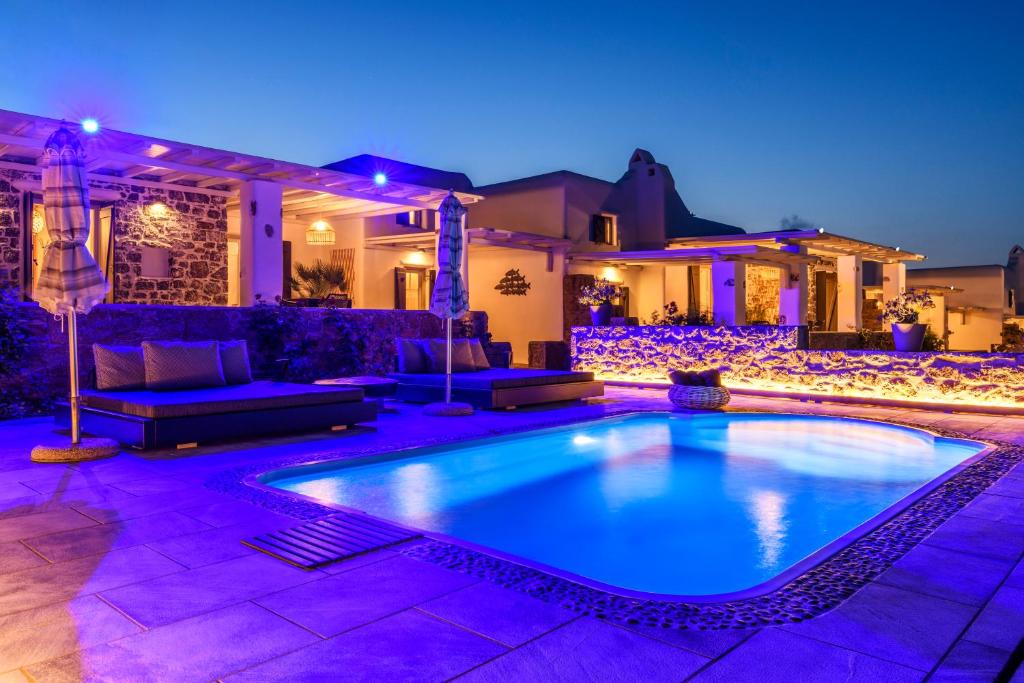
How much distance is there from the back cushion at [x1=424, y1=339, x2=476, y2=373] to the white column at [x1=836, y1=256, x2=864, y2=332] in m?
11.6

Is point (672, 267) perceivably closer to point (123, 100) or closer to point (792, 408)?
point (792, 408)

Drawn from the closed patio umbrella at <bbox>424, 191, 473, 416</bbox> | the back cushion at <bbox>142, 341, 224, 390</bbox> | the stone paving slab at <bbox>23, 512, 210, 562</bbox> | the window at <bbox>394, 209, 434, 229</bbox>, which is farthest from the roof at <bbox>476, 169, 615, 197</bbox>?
the stone paving slab at <bbox>23, 512, 210, 562</bbox>

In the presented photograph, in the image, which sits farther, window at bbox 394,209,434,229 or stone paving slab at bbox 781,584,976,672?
window at bbox 394,209,434,229

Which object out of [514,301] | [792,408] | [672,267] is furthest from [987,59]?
[792,408]

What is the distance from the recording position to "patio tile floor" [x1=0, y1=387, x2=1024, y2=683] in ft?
7.68

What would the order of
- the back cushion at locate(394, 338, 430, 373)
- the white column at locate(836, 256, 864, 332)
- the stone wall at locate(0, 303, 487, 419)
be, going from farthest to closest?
the white column at locate(836, 256, 864, 332) → the back cushion at locate(394, 338, 430, 373) → the stone wall at locate(0, 303, 487, 419)

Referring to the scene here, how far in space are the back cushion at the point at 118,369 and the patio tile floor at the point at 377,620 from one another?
10.1 ft

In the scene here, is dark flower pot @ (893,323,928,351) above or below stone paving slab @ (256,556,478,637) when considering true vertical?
above

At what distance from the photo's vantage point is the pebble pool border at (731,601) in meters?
2.76

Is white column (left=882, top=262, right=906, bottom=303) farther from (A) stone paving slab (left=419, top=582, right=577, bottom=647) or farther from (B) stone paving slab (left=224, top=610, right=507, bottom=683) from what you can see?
(B) stone paving slab (left=224, top=610, right=507, bottom=683)

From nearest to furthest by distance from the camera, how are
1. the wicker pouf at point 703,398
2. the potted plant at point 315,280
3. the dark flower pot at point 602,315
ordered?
1. the wicker pouf at point 703,398
2. the dark flower pot at point 602,315
3. the potted plant at point 315,280

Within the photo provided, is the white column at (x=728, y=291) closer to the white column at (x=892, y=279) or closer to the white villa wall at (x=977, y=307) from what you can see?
the white column at (x=892, y=279)

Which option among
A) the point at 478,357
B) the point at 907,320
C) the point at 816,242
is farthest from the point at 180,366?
the point at 816,242

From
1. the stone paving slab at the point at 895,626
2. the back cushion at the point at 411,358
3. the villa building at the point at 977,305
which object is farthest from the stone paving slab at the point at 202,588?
the villa building at the point at 977,305
